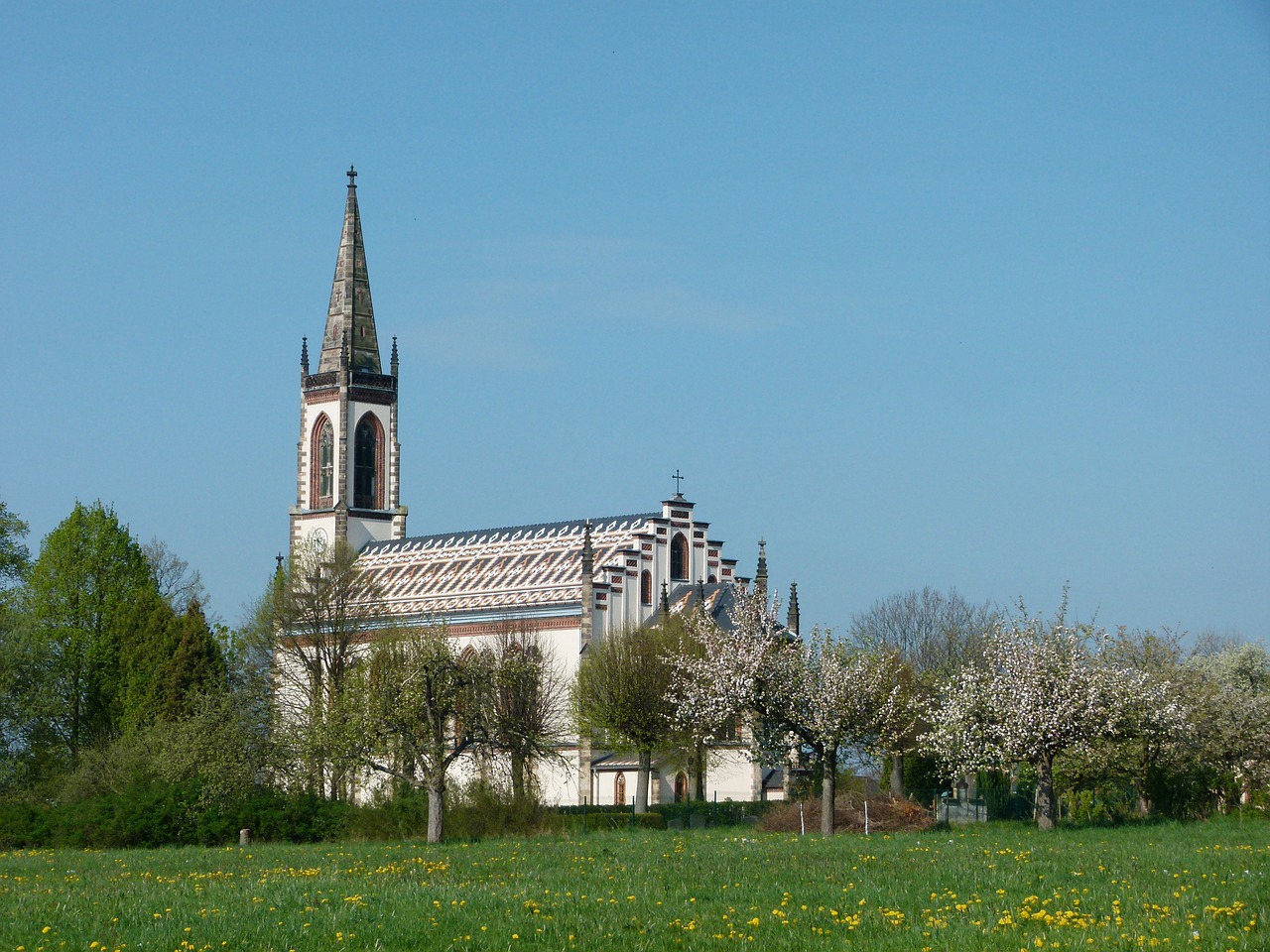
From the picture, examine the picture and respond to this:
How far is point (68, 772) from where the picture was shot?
213ft

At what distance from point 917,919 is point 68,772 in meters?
53.1

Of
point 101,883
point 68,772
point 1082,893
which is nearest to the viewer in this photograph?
point 1082,893

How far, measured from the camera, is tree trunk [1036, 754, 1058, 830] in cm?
4084

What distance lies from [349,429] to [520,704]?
3349cm

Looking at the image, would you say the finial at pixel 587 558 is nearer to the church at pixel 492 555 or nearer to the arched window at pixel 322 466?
the church at pixel 492 555

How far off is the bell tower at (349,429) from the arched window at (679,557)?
23.8 meters

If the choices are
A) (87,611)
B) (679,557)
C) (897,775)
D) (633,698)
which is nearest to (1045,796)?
(897,775)

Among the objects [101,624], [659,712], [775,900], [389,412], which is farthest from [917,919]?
[389,412]

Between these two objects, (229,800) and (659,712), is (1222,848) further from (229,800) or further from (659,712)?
(659,712)

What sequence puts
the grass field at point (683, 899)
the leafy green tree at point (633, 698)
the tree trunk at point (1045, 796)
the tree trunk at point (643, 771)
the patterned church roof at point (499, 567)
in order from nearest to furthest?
the grass field at point (683, 899) → the tree trunk at point (1045, 796) → the tree trunk at point (643, 771) → the leafy green tree at point (633, 698) → the patterned church roof at point (499, 567)

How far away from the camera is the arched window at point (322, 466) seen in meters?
97.2

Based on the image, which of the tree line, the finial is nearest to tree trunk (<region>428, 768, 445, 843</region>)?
the tree line

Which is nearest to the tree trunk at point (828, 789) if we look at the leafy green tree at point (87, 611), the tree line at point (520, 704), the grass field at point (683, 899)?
the tree line at point (520, 704)

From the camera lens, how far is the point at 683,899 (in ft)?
70.2
